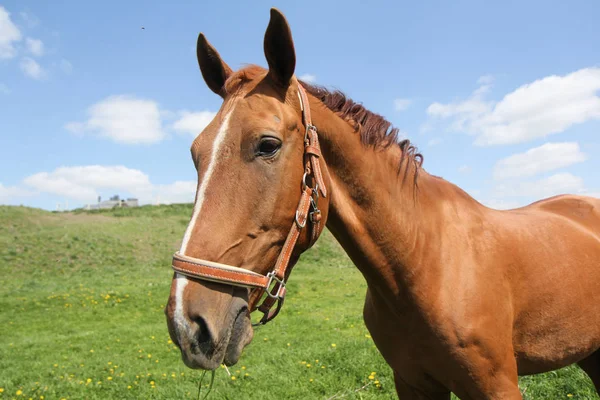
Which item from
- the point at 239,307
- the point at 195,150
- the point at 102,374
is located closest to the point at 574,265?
the point at 239,307

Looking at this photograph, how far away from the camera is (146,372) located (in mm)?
6773

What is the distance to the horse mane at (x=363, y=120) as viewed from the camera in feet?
8.12

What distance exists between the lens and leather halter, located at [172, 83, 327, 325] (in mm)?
1652

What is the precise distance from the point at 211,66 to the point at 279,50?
59 centimetres

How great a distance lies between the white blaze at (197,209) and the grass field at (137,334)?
12.7ft

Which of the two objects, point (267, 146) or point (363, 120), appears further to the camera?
point (363, 120)

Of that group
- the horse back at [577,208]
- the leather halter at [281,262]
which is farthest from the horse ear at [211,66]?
the horse back at [577,208]

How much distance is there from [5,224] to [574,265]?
29.1m

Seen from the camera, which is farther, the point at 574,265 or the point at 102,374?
the point at 102,374

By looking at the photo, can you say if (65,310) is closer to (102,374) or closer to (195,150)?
(102,374)

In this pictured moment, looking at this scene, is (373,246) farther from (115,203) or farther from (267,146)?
(115,203)

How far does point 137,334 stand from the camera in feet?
32.3

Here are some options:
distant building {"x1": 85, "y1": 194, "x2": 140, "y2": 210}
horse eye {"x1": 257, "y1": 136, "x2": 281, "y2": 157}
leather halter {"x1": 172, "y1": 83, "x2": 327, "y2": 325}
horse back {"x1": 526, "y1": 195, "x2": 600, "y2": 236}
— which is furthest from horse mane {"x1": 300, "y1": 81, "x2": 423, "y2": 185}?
distant building {"x1": 85, "y1": 194, "x2": 140, "y2": 210}

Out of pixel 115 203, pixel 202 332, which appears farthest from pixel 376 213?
pixel 115 203
